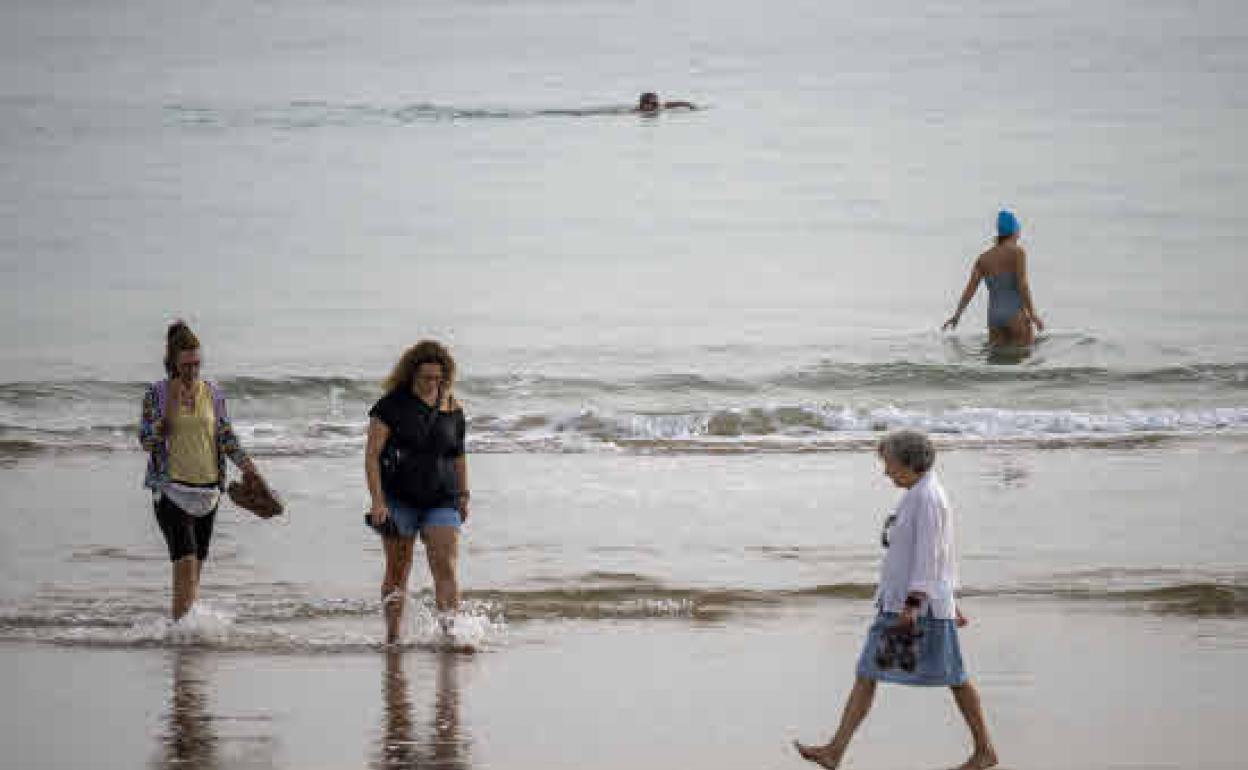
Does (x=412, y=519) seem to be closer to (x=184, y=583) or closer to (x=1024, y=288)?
(x=184, y=583)

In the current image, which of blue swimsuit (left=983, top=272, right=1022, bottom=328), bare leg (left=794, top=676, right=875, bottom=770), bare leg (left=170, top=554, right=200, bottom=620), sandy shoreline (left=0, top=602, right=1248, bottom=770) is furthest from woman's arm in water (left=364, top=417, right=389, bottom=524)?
blue swimsuit (left=983, top=272, right=1022, bottom=328)

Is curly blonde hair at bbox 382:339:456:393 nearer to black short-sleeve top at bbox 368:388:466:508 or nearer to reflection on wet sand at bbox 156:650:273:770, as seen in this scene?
black short-sleeve top at bbox 368:388:466:508

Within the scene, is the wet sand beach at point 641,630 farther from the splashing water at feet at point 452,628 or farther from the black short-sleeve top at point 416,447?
the black short-sleeve top at point 416,447

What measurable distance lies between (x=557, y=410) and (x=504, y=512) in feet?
20.4

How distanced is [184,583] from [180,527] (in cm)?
31

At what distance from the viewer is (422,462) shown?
8539 mm

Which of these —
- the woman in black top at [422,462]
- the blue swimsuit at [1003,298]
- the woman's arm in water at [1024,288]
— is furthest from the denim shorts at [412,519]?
the blue swimsuit at [1003,298]

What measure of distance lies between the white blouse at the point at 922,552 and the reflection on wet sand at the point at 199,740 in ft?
8.08

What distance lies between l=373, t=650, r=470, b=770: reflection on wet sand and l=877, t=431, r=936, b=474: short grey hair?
6.53 ft

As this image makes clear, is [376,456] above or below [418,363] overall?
below

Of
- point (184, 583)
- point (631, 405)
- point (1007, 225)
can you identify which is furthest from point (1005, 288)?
point (184, 583)

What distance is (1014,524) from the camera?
11.8 meters

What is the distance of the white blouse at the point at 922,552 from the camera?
21.4ft

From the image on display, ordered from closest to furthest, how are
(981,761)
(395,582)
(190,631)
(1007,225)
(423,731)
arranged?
(981,761)
(423,731)
(395,582)
(190,631)
(1007,225)
